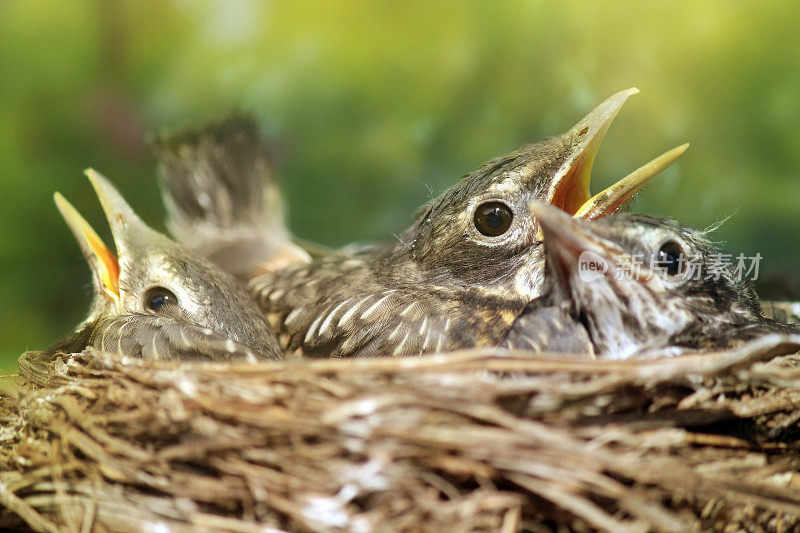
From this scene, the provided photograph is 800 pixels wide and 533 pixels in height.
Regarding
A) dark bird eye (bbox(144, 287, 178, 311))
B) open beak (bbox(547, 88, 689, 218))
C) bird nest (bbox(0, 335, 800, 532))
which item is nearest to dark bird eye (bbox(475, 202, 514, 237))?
open beak (bbox(547, 88, 689, 218))

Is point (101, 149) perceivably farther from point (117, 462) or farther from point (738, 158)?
point (738, 158)

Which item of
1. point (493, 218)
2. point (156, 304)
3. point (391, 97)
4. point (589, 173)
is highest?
point (391, 97)

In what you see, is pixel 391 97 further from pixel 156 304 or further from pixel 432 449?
pixel 432 449

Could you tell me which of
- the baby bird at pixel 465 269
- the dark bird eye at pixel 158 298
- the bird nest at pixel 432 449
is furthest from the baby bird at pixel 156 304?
the bird nest at pixel 432 449

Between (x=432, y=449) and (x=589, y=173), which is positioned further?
(x=589, y=173)

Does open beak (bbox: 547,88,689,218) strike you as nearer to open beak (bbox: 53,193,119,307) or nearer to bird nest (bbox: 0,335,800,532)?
bird nest (bbox: 0,335,800,532)

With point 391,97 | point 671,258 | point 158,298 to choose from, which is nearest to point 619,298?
point 671,258

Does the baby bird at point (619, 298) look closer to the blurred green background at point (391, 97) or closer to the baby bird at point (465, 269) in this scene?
the baby bird at point (465, 269)
